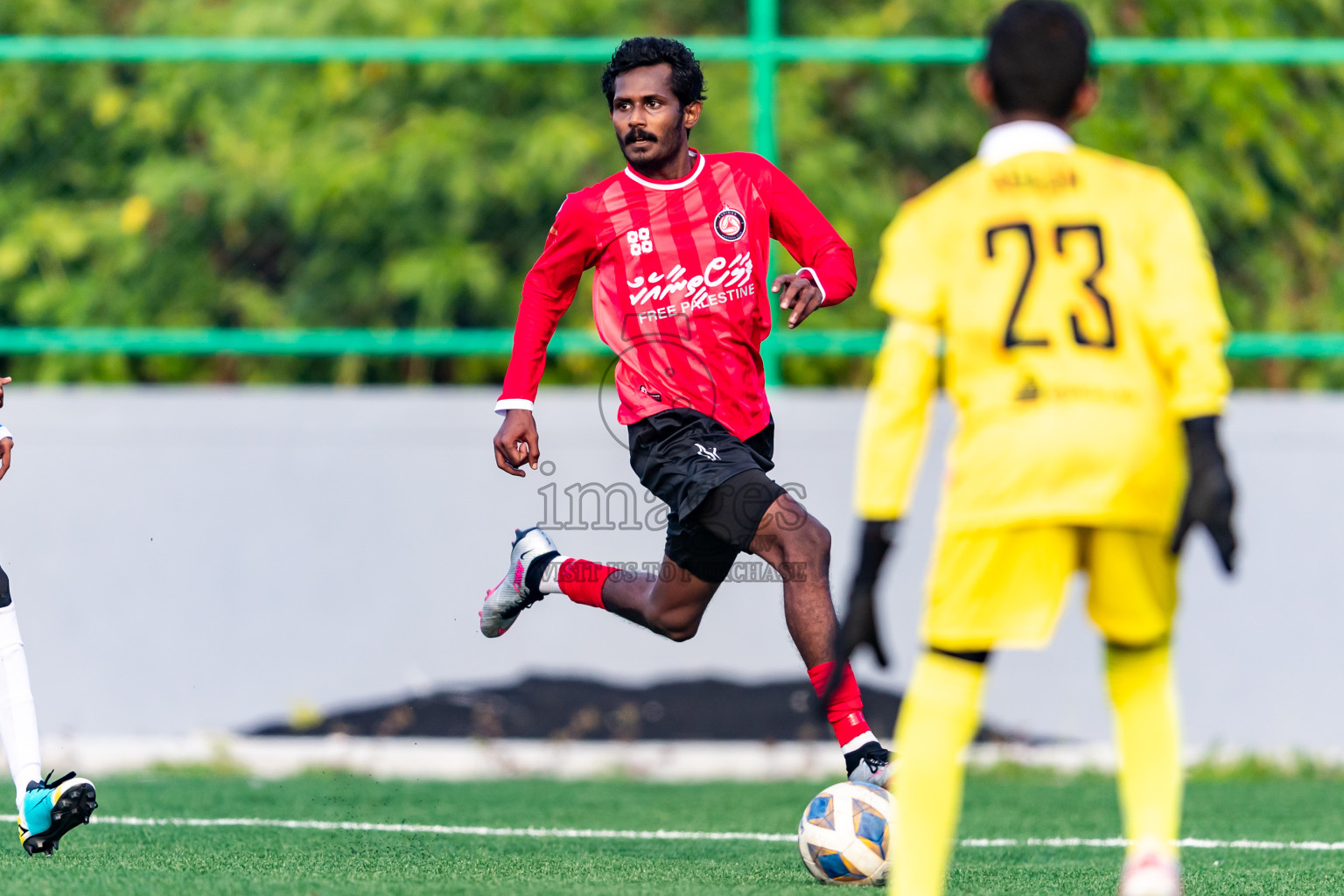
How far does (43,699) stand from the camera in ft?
26.0

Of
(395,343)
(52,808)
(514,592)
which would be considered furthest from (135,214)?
(52,808)

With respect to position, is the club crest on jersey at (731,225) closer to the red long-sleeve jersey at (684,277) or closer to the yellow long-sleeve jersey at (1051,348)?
the red long-sleeve jersey at (684,277)

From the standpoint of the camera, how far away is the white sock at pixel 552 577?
18.2 ft

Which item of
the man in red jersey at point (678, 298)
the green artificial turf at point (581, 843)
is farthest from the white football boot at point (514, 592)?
the green artificial turf at point (581, 843)

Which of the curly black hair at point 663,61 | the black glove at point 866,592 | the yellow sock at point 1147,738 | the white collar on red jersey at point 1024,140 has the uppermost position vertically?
the curly black hair at point 663,61

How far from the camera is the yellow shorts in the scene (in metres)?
2.96

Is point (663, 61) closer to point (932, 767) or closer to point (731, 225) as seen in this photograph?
point (731, 225)

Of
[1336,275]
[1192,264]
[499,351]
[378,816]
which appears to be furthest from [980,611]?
[1336,275]

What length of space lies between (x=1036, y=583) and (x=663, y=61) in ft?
8.64

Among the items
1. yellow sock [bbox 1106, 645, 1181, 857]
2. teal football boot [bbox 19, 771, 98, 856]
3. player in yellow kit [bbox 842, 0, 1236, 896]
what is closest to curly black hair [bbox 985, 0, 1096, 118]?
player in yellow kit [bbox 842, 0, 1236, 896]

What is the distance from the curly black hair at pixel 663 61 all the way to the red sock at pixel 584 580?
1522 millimetres

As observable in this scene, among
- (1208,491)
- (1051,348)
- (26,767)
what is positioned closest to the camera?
(1208,491)

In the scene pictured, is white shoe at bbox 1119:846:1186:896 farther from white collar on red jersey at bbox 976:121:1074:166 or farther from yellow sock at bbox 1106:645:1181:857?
white collar on red jersey at bbox 976:121:1074:166

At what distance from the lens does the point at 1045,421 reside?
9.64 ft
